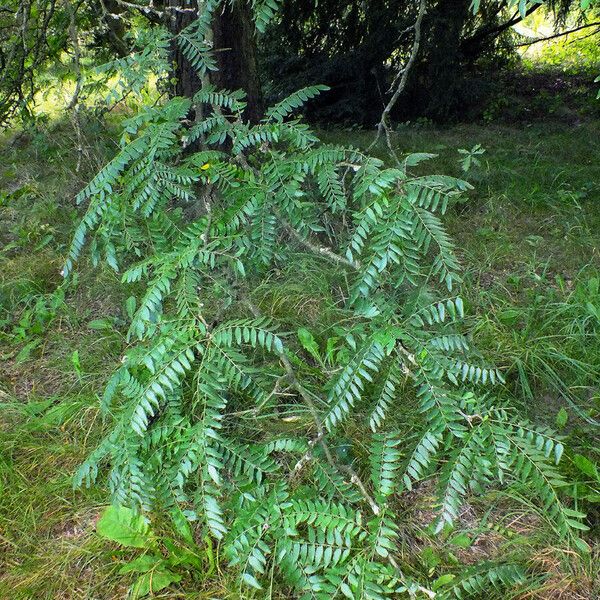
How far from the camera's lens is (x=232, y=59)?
3455 mm

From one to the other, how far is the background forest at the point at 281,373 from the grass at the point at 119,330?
0.5 inches

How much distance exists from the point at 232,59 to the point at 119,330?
182 cm

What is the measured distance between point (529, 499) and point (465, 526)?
0.73 ft

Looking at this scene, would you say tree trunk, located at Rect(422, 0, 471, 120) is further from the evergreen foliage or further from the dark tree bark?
the evergreen foliage

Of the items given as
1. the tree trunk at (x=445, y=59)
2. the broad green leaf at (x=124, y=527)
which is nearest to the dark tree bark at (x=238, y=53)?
the tree trunk at (x=445, y=59)

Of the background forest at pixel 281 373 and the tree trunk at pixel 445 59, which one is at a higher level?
the tree trunk at pixel 445 59

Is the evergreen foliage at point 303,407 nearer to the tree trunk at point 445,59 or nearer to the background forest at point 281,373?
the background forest at point 281,373

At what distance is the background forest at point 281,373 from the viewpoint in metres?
1.57

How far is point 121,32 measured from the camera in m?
4.92

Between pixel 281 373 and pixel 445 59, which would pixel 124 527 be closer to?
pixel 281 373

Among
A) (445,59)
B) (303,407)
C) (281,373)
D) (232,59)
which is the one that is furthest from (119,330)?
(445,59)

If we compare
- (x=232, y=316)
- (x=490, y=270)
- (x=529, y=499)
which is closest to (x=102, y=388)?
(x=232, y=316)

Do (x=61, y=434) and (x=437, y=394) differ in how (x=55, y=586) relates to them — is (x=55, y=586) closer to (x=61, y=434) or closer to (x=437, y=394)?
(x=61, y=434)

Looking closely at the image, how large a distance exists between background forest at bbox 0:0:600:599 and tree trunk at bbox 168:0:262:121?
0.02m
